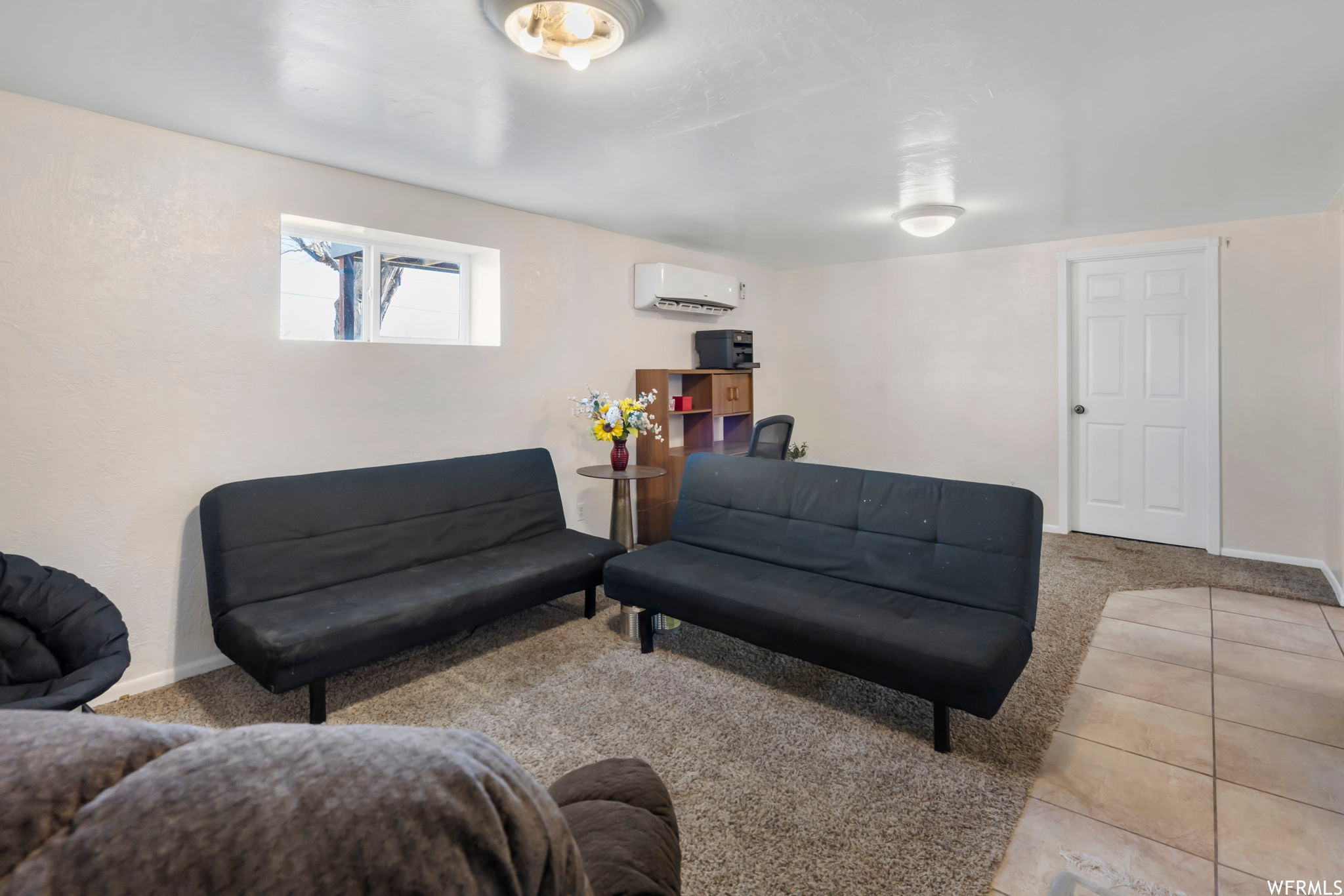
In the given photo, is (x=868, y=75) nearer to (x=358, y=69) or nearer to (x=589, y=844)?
(x=358, y=69)

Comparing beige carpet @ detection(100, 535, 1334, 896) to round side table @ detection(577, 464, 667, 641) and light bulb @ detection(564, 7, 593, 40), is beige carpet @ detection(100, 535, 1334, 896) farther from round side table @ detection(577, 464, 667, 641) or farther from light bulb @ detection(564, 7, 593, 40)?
light bulb @ detection(564, 7, 593, 40)

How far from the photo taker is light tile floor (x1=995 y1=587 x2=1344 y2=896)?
5.49 feet

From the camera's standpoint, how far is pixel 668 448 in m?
4.73

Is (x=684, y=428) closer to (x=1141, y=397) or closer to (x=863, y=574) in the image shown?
(x=863, y=574)

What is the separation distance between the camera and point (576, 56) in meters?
1.87

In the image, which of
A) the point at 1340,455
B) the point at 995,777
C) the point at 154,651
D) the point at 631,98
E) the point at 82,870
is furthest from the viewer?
the point at 1340,455

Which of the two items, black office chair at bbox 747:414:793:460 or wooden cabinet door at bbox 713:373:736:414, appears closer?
black office chair at bbox 747:414:793:460

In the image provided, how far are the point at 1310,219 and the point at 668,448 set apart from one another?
430 cm

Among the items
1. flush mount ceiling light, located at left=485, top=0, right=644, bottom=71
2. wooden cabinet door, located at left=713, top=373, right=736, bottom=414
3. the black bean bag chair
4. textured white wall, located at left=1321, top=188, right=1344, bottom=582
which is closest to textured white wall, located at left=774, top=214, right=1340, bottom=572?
textured white wall, located at left=1321, top=188, right=1344, bottom=582

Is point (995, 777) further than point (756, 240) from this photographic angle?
No

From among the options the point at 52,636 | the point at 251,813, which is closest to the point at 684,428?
the point at 52,636

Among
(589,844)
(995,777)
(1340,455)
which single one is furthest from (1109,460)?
(589,844)

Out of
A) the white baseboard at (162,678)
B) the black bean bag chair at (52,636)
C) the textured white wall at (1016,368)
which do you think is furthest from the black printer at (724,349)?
the black bean bag chair at (52,636)

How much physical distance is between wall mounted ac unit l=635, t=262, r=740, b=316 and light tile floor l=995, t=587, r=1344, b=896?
3322 millimetres
